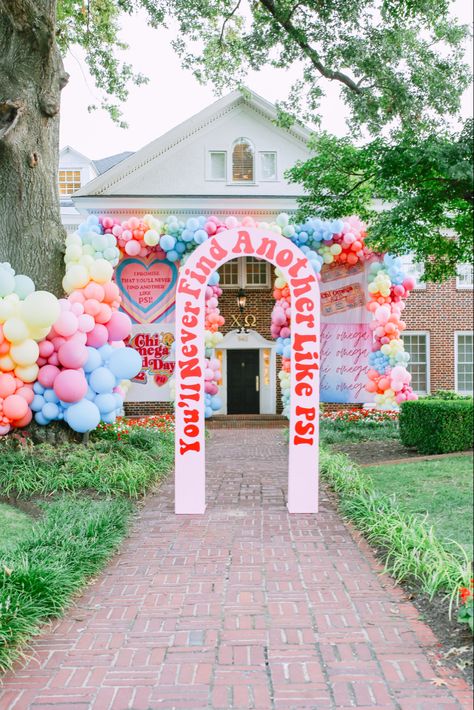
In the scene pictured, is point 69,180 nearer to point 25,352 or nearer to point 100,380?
point 100,380

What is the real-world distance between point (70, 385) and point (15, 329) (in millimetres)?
966

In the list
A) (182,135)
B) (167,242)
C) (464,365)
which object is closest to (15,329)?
(167,242)

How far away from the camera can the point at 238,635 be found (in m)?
3.55

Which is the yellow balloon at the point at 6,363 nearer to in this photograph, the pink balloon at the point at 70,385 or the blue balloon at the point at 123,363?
the pink balloon at the point at 70,385

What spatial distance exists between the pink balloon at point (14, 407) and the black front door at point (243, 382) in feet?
34.7

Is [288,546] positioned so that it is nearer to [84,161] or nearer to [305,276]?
[305,276]

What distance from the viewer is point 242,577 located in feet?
14.9

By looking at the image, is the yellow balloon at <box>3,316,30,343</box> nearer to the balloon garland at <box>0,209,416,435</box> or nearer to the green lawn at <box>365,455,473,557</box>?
the balloon garland at <box>0,209,416,435</box>

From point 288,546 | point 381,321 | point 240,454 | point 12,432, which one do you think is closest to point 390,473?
point 288,546

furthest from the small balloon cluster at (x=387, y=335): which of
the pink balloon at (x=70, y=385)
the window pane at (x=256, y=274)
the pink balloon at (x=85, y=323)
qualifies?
the pink balloon at (x=70, y=385)

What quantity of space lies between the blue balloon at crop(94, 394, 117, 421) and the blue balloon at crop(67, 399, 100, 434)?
0.13m

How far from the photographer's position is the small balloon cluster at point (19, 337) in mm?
7422

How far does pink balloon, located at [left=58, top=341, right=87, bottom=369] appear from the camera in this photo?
25.8 ft

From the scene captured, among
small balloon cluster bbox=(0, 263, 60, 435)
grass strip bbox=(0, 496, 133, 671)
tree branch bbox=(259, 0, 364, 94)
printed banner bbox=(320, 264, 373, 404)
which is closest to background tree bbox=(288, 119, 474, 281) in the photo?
grass strip bbox=(0, 496, 133, 671)
